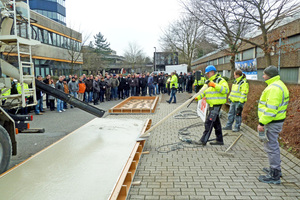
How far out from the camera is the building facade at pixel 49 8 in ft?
125

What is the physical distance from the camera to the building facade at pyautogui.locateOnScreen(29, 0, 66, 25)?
38.1m

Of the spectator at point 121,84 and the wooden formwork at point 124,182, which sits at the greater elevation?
the spectator at point 121,84

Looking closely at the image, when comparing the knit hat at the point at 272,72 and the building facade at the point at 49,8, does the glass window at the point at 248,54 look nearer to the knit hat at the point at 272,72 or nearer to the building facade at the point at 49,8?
the knit hat at the point at 272,72

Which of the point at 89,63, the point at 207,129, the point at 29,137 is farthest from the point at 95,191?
the point at 89,63

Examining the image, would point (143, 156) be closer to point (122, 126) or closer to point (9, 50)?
point (122, 126)

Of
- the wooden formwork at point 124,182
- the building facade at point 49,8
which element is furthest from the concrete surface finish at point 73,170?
the building facade at point 49,8

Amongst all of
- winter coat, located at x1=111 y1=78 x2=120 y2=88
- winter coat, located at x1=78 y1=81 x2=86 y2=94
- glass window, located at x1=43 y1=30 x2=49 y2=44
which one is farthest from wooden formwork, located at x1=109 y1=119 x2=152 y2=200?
glass window, located at x1=43 y1=30 x2=49 y2=44

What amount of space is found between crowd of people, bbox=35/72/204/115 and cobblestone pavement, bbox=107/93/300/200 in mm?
8146

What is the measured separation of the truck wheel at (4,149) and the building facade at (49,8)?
39.9 m

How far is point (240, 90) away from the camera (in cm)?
775

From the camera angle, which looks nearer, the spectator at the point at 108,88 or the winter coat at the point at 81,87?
the winter coat at the point at 81,87

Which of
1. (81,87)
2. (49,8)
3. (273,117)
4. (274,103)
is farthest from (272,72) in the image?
(49,8)

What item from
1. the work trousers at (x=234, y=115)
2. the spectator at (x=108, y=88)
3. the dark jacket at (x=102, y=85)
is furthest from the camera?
the spectator at (x=108, y=88)

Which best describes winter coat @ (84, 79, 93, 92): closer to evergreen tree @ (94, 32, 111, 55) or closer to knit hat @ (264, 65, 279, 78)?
knit hat @ (264, 65, 279, 78)
